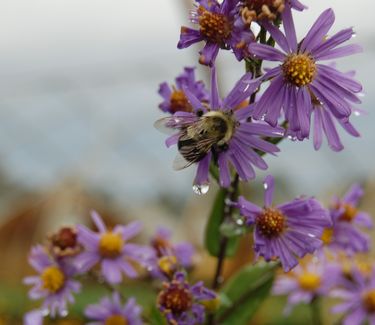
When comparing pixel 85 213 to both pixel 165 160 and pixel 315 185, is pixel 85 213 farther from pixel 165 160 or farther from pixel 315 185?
pixel 315 185

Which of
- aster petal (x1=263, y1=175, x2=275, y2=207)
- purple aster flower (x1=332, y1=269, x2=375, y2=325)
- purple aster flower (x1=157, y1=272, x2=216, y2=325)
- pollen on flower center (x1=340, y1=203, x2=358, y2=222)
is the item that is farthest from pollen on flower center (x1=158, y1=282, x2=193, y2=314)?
purple aster flower (x1=332, y1=269, x2=375, y2=325)

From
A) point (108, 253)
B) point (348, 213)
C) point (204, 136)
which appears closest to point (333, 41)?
point (204, 136)

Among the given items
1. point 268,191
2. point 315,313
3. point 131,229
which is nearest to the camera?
point 268,191

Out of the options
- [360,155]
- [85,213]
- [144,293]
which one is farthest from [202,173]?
[360,155]

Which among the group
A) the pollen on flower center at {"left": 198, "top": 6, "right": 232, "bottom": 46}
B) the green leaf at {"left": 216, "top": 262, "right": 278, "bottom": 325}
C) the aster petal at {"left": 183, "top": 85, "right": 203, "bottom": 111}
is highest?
the pollen on flower center at {"left": 198, "top": 6, "right": 232, "bottom": 46}

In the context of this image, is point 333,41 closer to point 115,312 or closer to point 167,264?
point 167,264

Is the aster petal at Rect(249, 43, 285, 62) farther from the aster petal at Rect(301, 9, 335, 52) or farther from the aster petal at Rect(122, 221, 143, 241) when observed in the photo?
the aster petal at Rect(122, 221, 143, 241)
